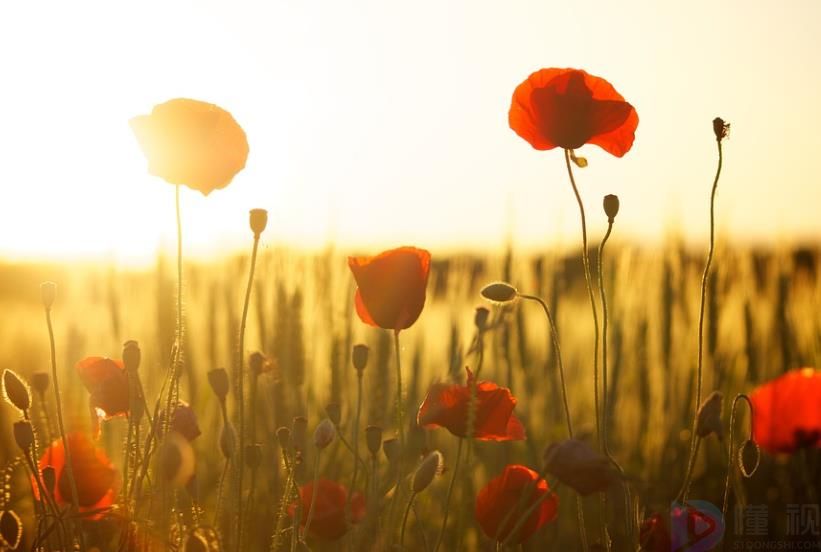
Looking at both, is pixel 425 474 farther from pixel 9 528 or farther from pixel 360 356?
pixel 9 528

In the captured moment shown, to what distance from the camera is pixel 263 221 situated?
1205 mm

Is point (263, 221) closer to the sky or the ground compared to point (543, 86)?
closer to the ground

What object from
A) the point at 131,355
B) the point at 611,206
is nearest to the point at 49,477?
the point at 131,355

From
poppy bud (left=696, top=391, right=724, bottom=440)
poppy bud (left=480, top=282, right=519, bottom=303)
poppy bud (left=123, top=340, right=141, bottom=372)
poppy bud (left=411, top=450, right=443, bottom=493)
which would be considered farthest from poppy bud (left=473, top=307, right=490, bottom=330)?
poppy bud (left=123, top=340, right=141, bottom=372)

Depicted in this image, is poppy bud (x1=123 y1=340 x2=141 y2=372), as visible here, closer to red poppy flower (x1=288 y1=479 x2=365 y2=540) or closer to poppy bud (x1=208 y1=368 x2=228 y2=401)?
poppy bud (x1=208 y1=368 x2=228 y2=401)

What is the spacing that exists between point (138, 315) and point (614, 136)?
1.43 meters

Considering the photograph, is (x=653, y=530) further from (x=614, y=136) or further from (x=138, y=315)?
(x=138, y=315)

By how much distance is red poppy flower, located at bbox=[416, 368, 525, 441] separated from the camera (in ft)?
4.13

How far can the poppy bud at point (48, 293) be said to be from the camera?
3.92ft

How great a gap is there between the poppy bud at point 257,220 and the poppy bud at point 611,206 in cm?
41

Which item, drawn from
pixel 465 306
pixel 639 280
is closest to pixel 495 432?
pixel 465 306

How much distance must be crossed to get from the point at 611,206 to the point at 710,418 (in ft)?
0.91

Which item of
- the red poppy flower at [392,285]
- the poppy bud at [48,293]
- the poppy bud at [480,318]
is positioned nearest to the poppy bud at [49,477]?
the poppy bud at [48,293]

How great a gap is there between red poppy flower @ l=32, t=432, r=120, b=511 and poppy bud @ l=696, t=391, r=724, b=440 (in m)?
0.75
